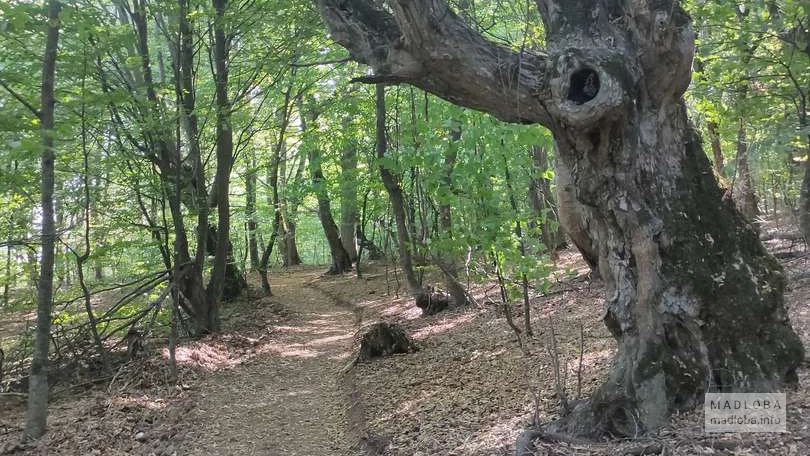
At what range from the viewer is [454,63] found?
3857 mm

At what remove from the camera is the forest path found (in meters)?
5.84

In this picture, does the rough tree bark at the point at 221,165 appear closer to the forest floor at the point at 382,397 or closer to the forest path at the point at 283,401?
the forest floor at the point at 382,397

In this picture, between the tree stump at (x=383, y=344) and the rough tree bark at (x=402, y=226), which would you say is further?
the rough tree bark at (x=402, y=226)

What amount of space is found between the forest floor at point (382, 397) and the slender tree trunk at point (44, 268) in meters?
0.31

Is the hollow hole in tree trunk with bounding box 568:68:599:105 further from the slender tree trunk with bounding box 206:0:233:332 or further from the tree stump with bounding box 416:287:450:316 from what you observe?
the tree stump with bounding box 416:287:450:316

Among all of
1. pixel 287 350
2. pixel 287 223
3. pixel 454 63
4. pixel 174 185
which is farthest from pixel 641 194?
pixel 287 223

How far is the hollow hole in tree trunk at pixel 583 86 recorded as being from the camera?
360 centimetres

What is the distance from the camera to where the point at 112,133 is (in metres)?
9.12

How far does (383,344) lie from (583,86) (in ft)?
18.4

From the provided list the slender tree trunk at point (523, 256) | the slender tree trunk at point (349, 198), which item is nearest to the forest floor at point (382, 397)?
the slender tree trunk at point (523, 256)

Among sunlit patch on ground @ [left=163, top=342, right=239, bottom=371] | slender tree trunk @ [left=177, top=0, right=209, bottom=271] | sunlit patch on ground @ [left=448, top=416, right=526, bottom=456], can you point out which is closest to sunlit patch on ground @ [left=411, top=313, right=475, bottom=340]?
sunlit patch on ground @ [left=163, top=342, right=239, bottom=371]

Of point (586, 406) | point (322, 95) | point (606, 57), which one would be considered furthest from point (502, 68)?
point (322, 95)

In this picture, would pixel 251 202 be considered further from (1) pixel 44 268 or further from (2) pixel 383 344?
(1) pixel 44 268

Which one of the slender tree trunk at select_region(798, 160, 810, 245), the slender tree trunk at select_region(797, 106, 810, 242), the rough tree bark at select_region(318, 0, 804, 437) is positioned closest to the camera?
the rough tree bark at select_region(318, 0, 804, 437)
